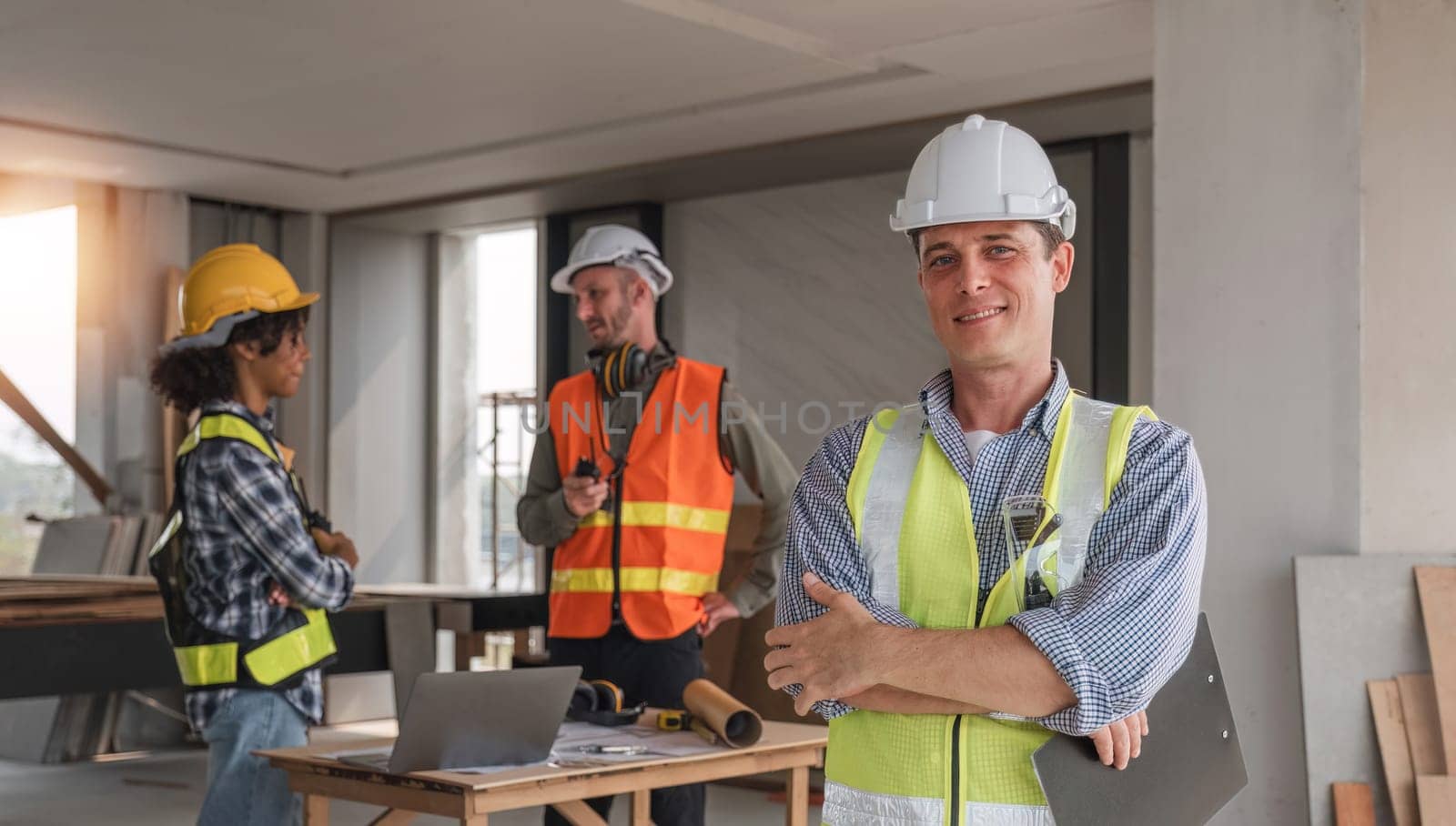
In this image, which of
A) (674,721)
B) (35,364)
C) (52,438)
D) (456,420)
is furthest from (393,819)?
(456,420)

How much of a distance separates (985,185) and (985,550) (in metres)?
0.48

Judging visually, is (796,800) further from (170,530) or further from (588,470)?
(170,530)

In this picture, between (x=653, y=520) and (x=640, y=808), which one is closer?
(x=640, y=808)

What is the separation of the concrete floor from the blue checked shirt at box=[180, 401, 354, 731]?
3175 millimetres

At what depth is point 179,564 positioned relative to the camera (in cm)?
318

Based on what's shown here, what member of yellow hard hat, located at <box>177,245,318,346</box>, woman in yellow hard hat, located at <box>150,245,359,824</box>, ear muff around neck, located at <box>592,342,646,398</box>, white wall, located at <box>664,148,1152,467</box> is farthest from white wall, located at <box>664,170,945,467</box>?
woman in yellow hard hat, located at <box>150,245,359,824</box>

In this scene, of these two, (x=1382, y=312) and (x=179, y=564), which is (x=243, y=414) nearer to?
(x=179, y=564)

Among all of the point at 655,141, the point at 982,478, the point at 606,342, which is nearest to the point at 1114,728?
the point at 982,478

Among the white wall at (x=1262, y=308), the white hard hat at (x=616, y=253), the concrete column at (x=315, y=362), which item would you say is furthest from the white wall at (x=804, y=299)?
the white hard hat at (x=616, y=253)

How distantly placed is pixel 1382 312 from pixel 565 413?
2.58 m

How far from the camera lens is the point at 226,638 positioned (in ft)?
10.2

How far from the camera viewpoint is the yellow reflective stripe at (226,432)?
3.17m

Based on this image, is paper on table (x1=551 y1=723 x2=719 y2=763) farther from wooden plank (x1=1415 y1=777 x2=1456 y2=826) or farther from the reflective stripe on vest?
wooden plank (x1=1415 y1=777 x2=1456 y2=826)

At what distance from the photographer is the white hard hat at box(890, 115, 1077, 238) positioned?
201 cm
